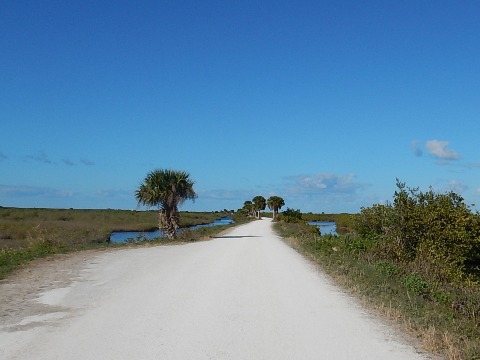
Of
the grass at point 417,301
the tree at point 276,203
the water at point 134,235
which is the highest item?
the tree at point 276,203

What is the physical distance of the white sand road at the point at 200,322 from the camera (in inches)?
265

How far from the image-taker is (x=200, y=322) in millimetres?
8383

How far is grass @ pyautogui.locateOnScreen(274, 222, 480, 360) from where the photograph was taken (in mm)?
7250

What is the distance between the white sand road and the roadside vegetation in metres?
0.65

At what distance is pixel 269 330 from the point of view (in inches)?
313

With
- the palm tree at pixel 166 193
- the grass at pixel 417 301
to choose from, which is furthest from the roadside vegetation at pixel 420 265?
the palm tree at pixel 166 193

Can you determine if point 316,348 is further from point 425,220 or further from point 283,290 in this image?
point 425,220

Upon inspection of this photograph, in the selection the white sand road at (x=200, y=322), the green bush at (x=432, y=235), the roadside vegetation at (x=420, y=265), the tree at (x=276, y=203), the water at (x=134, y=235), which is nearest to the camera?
the white sand road at (x=200, y=322)

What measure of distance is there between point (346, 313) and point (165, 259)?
427 inches

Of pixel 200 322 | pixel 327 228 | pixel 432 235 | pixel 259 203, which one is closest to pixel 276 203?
pixel 259 203

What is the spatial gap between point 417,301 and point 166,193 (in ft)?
71.7

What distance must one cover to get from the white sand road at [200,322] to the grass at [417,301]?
451 millimetres

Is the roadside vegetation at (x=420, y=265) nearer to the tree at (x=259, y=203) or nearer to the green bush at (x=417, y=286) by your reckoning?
the green bush at (x=417, y=286)

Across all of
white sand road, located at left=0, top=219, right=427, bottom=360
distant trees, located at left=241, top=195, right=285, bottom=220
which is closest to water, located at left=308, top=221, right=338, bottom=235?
distant trees, located at left=241, top=195, right=285, bottom=220
